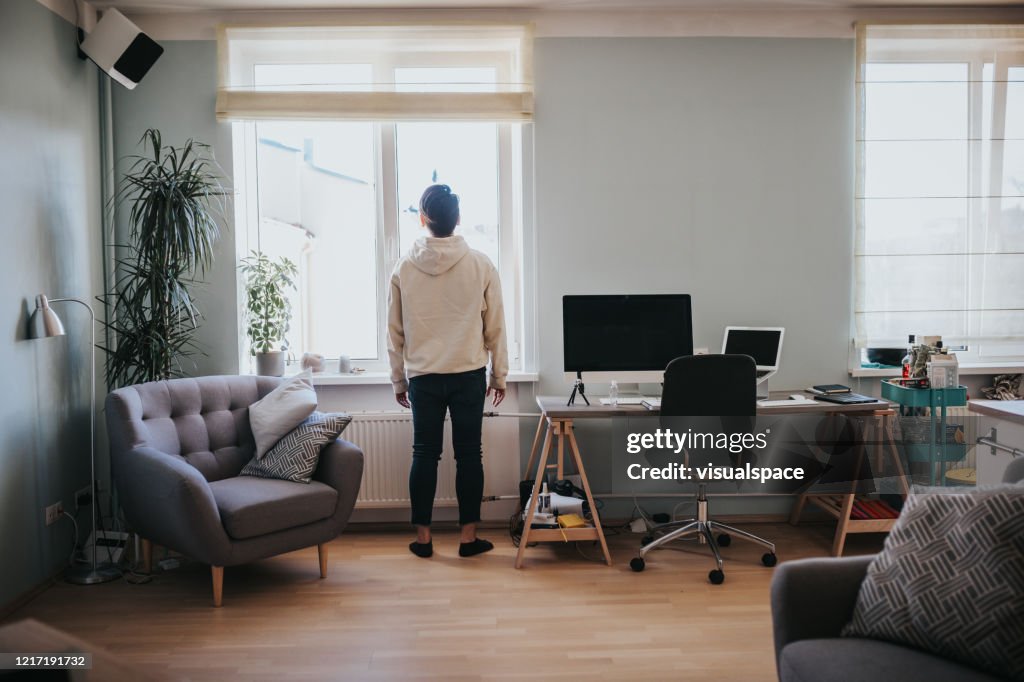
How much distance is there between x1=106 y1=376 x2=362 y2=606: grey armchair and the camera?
2.88 metres

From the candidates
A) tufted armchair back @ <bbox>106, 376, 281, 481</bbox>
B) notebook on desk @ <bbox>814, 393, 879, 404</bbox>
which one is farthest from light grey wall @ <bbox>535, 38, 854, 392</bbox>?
tufted armchair back @ <bbox>106, 376, 281, 481</bbox>

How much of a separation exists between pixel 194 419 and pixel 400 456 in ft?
3.41

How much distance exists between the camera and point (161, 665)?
246 cm

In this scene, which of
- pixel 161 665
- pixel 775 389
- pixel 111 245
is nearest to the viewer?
pixel 161 665

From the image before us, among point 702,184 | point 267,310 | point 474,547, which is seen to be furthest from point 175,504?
point 702,184

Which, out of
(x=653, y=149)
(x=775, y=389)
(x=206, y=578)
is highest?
(x=653, y=149)

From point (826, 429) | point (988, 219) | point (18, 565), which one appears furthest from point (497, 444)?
point (988, 219)

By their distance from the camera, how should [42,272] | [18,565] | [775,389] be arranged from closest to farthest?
1. [18,565]
2. [42,272]
3. [775,389]

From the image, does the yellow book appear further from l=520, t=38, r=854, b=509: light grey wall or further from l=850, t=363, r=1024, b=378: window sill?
l=850, t=363, r=1024, b=378: window sill

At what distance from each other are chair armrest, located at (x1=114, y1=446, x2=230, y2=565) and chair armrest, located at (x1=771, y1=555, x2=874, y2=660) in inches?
83.1

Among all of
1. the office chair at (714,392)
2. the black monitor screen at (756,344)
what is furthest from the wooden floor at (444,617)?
the black monitor screen at (756,344)

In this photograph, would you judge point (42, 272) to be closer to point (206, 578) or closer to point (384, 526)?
point (206, 578)

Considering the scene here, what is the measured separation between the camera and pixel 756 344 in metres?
3.79

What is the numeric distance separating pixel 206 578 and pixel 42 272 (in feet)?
5.02
